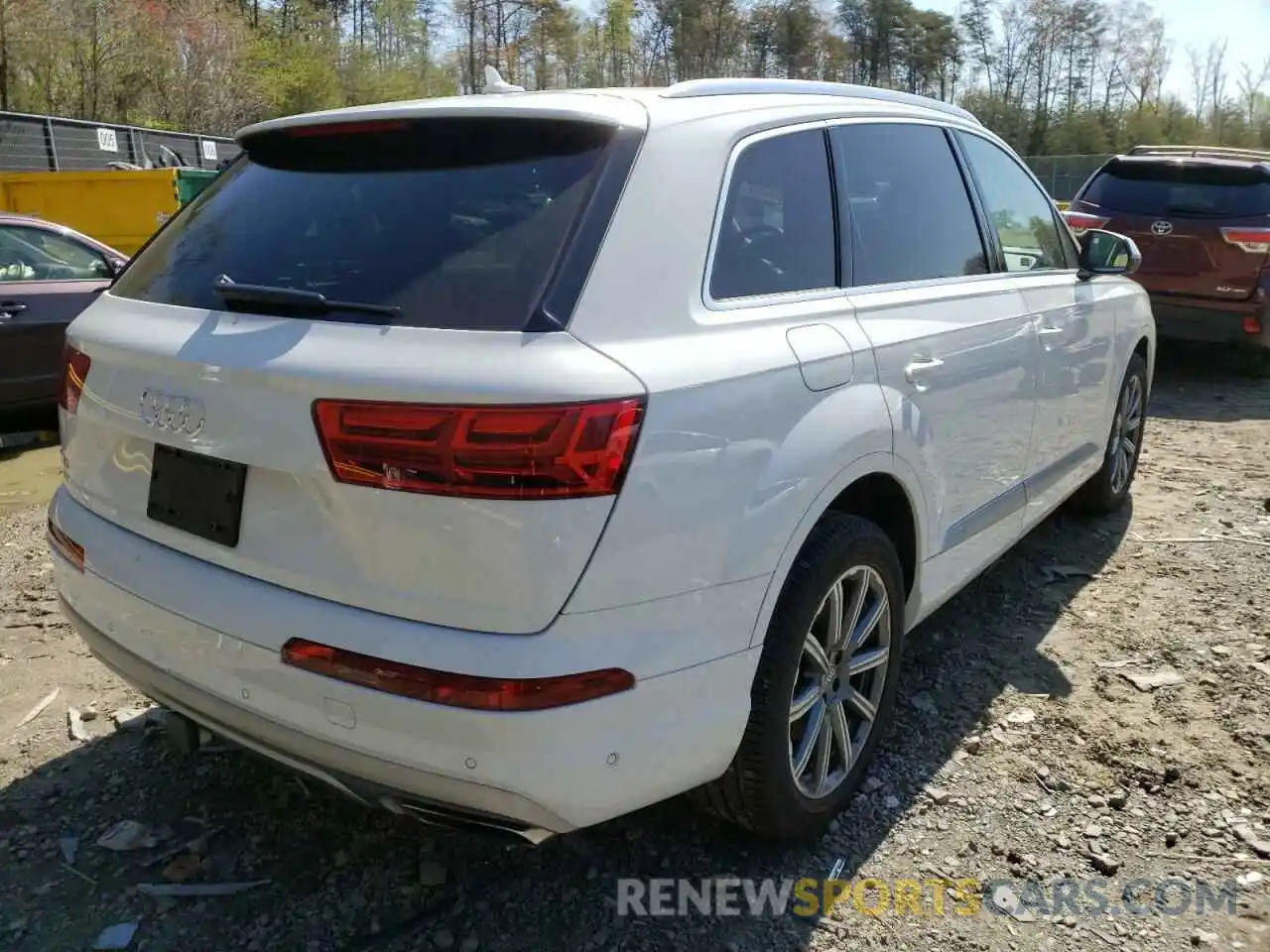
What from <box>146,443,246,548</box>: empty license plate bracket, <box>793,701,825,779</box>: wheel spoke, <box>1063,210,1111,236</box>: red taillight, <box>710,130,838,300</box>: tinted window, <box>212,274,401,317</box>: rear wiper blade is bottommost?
<box>793,701,825,779</box>: wheel spoke

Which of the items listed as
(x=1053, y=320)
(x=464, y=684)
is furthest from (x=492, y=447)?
(x=1053, y=320)

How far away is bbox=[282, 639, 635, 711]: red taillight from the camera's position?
1.83 meters

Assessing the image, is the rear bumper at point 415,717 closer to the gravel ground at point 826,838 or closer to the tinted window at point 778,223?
the gravel ground at point 826,838

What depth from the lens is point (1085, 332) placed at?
410cm

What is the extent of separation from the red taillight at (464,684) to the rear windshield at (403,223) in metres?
0.63

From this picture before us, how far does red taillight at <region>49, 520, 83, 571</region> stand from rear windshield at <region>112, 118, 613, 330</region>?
61 cm

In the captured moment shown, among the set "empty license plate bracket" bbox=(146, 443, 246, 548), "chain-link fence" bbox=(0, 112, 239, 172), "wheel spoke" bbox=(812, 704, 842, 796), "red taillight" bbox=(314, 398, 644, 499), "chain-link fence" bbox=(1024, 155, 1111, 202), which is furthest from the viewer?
"chain-link fence" bbox=(1024, 155, 1111, 202)

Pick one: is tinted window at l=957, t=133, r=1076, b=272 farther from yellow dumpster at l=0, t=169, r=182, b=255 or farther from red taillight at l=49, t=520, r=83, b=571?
yellow dumpster at l=0, t=169, r=182, b=255

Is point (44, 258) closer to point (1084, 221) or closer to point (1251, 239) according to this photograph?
point (1084, 221)

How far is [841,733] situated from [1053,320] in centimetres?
185

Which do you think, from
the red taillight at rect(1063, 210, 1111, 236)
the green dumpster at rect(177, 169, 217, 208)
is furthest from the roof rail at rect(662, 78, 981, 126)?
the green dumpster at rect(177, 169, 217, 208)

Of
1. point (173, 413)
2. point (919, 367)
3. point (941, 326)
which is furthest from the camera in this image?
point (941, 326)

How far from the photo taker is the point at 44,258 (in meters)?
6.57

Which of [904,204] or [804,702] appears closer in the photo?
[804,702]
